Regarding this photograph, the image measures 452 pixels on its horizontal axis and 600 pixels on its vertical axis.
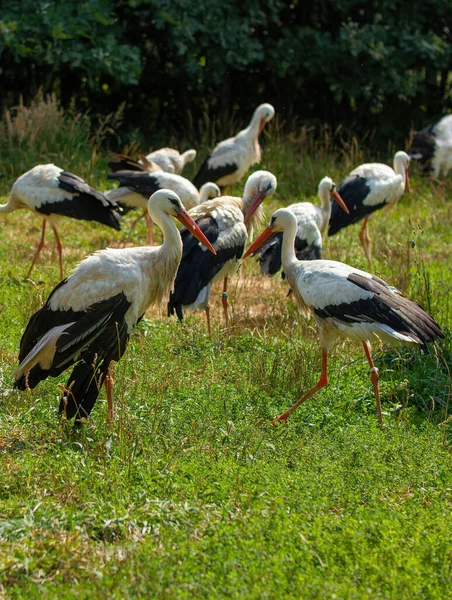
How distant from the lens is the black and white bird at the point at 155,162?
9445 mm

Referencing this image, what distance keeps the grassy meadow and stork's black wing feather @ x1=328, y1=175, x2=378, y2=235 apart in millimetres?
1790

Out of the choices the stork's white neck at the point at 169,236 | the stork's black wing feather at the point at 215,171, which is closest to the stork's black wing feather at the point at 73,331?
the stork's white neck at the point at 169,236

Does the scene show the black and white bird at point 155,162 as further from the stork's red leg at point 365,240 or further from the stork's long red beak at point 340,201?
the stork's red leg at point 365,240

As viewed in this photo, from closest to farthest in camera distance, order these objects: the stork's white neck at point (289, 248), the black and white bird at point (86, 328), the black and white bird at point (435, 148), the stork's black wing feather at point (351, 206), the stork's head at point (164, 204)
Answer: the black and white bird at point (86, 328) → the stork's head at point (164, 204) → the stork's white neck at point (289, 248) → the stork's black wing feather at point (351, 206) → the black and white bird at point (435, 148)

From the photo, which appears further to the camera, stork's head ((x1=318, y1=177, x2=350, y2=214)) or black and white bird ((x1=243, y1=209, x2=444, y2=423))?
stork's head ((x1=318, y1=177, x2=350, y2=214))

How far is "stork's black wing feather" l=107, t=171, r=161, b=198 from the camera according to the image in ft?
29.1

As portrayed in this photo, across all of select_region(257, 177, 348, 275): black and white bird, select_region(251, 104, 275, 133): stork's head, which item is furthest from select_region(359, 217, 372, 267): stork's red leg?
select_region(251, 104, 275, 133): stork's head

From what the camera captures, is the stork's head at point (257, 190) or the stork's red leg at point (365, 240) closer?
the stork's head at point (257, 190)

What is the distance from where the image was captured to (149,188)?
8.86m

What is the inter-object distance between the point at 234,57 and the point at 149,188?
150 inches

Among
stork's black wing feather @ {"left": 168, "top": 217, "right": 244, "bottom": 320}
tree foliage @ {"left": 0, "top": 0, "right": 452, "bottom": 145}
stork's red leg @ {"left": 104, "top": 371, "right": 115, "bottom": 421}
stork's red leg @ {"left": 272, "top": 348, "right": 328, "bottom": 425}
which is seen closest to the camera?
stork's red leg @ {"left": 104, "top": 371, "right": 115, "bottom": 421}

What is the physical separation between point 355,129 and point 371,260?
5.94 metres

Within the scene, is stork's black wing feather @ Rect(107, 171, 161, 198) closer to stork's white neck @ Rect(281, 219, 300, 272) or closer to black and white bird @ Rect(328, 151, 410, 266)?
black and white bird @ Rect(328, 151, 410, 266)

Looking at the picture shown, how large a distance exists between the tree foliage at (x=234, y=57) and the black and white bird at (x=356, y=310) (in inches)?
256
